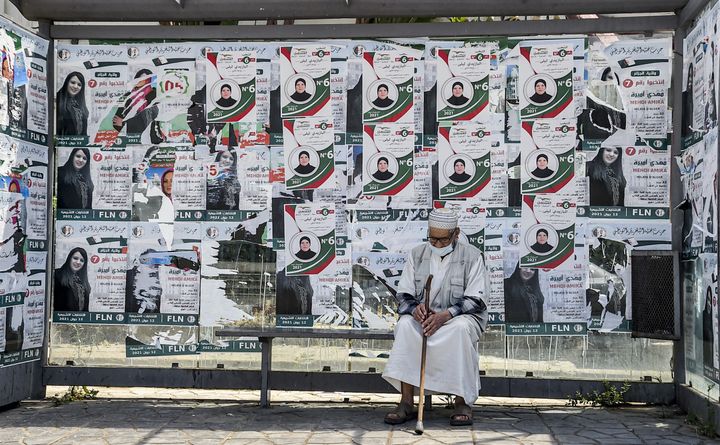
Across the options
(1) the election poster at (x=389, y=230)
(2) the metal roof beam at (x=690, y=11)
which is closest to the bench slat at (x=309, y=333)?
(1) the election poster at (x=389, y=230)

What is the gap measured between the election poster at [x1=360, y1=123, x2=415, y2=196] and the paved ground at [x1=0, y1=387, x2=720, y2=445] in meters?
1.85

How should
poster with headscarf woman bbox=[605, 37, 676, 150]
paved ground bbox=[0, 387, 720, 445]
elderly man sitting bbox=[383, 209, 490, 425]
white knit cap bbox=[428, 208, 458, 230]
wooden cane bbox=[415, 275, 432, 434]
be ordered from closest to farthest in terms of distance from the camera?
paved ground bbox=[0, 387, 720, 445], wooden cane bbox=[415, 275, 432, 434], elderly man sitting bbox=[383, 209, 490, 425], white knit cap bbox=[428, 208, 458, 230], poster with headscarf woman bbox=[605, 37, 676, 150]

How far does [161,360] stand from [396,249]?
2254 mm

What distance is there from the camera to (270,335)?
679 cm

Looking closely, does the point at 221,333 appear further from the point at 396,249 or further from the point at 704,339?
the point at 704,339

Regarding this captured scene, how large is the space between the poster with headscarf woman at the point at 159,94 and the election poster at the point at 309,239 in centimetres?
117

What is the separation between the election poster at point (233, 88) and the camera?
289 inches

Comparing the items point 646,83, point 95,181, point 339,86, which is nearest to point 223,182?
point 95,181

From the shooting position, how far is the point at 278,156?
287 inches

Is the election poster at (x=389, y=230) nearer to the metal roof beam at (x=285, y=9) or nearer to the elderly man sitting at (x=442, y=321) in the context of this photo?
the elderly man sitting at (x=442, y=321)

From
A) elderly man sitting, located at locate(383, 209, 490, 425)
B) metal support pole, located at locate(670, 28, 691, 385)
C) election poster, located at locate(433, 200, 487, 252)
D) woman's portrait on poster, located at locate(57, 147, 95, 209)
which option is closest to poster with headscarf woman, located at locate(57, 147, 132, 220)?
woman's portrait on poster, located at locate(57, 147, 95, 209)

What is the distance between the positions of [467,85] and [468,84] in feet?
0.04

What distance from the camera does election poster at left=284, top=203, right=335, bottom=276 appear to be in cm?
723

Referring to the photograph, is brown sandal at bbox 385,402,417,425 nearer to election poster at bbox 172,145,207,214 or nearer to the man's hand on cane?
the man's hand on cane
